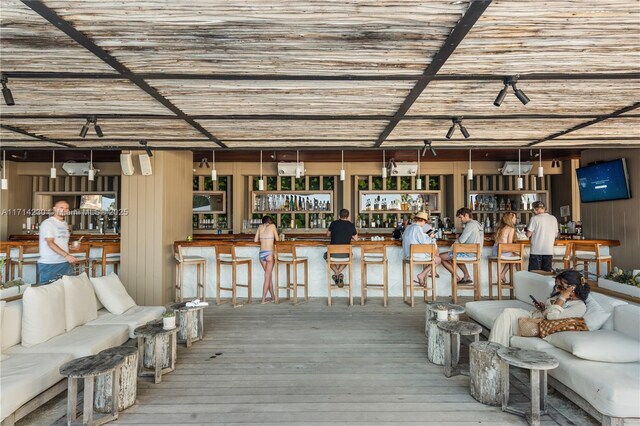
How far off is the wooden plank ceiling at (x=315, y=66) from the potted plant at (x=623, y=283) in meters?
1.96

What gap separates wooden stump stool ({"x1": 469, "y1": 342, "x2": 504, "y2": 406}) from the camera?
3057 millimetres

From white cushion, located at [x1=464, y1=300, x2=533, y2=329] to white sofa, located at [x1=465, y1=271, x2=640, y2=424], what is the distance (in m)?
0.76

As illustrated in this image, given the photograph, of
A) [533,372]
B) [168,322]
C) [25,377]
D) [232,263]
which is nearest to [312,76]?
[168,322]

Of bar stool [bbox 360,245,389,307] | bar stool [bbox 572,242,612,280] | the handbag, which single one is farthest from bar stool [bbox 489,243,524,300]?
the handbag

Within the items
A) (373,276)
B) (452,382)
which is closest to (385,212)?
(373,276)

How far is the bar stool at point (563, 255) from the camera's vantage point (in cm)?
693

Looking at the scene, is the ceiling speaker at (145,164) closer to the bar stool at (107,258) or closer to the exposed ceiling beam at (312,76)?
the bar stool at (107,258)

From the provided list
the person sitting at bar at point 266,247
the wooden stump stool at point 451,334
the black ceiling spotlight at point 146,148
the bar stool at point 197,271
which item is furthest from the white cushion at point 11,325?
the wooden stump stool at point 451,334

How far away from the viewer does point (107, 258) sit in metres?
6.99

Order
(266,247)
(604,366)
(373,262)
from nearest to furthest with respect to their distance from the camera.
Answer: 1. (604,366)
2. (373,262)
3. (266,247)

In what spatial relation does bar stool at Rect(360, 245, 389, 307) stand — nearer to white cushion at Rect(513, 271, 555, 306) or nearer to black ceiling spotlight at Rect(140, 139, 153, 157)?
white cushion at Rect(513, 271, 555, 306)

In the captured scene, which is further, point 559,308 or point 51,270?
point 51,270

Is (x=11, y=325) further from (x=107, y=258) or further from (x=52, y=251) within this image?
(x=107, y=258)

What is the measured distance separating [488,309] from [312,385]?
244 centimetres
